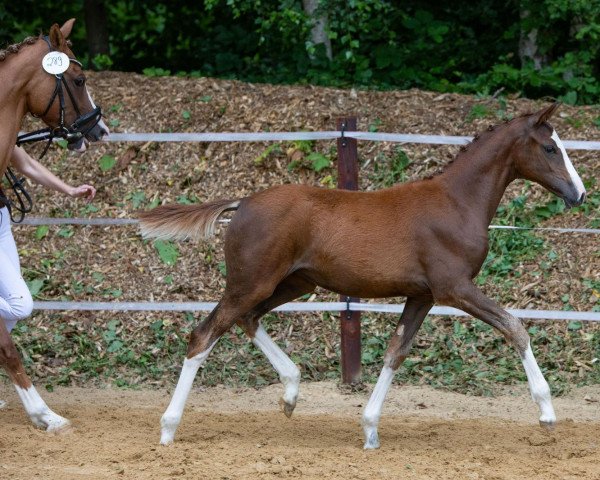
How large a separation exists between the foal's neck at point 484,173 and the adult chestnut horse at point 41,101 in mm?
2153

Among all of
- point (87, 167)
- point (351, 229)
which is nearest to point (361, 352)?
point (351, 229)

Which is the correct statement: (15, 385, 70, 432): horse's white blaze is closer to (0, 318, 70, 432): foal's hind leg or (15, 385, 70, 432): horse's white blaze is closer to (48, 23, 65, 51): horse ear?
(0, 318, 70, 432): foal's hind leg

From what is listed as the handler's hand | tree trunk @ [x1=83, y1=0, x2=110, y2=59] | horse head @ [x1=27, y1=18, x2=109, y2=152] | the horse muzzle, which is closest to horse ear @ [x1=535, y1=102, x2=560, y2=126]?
the horse muzzle

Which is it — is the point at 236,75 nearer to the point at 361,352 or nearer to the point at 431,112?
the point at 431,112

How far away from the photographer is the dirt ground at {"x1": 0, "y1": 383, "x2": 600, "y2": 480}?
498 cm

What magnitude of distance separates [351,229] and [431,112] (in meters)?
4.27

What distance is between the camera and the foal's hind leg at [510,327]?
518 centimetres

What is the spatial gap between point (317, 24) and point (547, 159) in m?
5.06

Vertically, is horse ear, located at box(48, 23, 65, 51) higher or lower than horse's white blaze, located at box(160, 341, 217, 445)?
higher

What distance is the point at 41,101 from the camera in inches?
222

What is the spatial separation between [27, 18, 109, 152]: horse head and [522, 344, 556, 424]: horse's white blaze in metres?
2.82

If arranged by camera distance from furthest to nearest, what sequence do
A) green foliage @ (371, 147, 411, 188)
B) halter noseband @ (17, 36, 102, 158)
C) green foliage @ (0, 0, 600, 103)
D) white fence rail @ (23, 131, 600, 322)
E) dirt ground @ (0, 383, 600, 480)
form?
green foliage @ (0, 0, 600, 103)
green foliage @ (371, 147, 411, 188)
white fence rail @ (23, 131, 600, 322)
halter noseband @ (17, 36, 102, 158)
dirt ground @ (0, 383, 600, 480)

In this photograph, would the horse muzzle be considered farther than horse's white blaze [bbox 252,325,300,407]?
No

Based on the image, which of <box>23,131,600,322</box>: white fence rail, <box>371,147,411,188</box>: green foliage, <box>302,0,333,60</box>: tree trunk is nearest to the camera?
<box>23,131,600,322</box>: white fence rail
